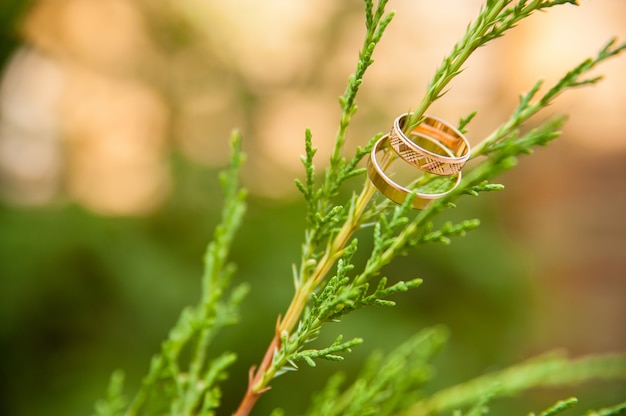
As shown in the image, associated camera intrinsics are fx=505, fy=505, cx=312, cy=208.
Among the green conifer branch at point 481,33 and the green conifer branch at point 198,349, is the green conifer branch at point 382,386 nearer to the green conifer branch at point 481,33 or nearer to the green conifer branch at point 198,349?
the green conifer branch at point 198,349

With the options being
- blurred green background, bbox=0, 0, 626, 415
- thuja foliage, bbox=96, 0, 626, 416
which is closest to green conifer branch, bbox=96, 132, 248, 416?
thuja foliage, bbox=96, 0, 626, 416

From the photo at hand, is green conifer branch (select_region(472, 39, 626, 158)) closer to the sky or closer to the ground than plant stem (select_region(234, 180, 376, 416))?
closer to the sky

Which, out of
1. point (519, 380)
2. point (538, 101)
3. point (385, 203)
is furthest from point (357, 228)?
point (519, 380)

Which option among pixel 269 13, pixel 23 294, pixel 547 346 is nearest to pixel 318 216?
pixel 23 294

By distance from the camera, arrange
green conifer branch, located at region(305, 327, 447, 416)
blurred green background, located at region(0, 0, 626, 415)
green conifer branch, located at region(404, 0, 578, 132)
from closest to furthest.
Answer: green conifer branch, located at region(404, 0, 578, 132) → green conifer branch, located at region(305, 327, 447, 416) → blurred green background, located at region(0, 0, 626, 415)

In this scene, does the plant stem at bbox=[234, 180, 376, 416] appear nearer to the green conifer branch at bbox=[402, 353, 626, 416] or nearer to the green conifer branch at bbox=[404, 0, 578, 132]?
the green conifer branch at bbox=[404, 0, 578, 132]

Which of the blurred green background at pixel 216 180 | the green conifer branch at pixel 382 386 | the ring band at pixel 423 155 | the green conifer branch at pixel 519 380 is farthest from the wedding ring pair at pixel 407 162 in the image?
the blurred green background at pixel 216 180

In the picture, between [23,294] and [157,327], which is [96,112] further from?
[157,327]

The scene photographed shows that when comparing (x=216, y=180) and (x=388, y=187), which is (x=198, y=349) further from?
(x=216, y=180)

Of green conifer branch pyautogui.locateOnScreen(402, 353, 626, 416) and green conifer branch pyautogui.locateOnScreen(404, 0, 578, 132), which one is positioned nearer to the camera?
green conifer branch pyautogui.locateOnScreen(404, 0, 578, 132)
